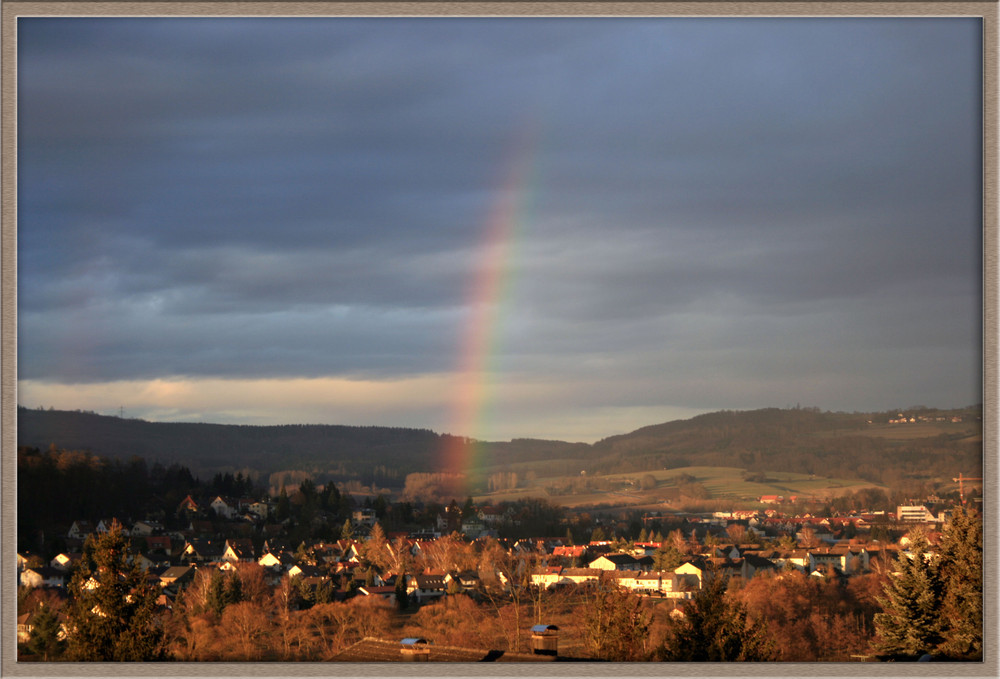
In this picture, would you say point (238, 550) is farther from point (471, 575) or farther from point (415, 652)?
point (415, 652)

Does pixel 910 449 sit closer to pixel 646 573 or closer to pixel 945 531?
pixel 646 573

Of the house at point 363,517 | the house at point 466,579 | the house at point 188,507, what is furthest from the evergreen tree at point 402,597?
the house at point 188,507

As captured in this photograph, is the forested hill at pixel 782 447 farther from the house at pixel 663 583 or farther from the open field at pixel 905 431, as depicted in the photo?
the house at pixel 663 583

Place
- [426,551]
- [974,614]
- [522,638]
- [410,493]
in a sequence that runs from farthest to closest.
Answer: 1. [410,493]
2. [426,551]
3. [522,638]
4. [974,614]

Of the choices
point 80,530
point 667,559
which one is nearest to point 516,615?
point 667,559

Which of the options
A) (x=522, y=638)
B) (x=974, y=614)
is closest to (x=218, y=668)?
(x=974, y=614)

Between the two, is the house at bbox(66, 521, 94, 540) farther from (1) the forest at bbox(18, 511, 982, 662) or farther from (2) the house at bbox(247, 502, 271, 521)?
(2) the house at bbox(247, 502, 271, 521)
